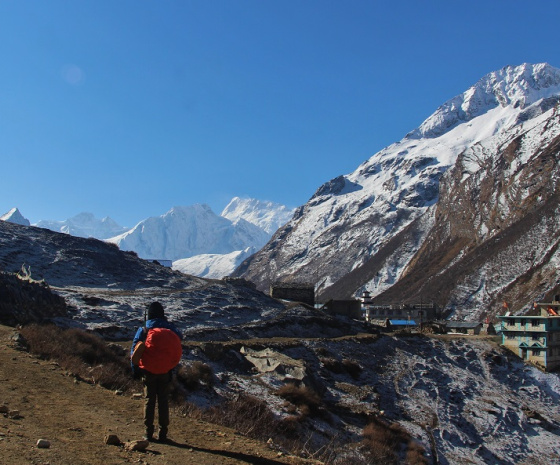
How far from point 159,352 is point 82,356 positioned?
1114 cm

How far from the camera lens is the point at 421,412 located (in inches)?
1384

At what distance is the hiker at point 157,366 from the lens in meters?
10.1

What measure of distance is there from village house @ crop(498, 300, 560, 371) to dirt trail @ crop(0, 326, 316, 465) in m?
56.8

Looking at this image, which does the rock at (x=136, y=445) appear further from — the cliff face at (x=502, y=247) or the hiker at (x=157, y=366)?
the cliff face at (x=502, y=247)

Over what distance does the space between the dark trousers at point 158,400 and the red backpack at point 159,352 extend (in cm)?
19

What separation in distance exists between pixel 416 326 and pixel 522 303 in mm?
41632

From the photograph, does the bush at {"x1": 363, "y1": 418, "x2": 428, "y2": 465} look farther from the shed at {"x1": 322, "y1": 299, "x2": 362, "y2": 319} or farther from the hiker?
the shed at {"x1": 322, "y1": 299, "x2": 362, "y2": 319}

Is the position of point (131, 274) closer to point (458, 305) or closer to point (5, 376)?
point (5, 376)

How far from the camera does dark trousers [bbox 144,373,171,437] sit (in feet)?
32.9

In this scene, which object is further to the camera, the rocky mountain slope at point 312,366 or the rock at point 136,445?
the rocky mountain slope at point 312,366

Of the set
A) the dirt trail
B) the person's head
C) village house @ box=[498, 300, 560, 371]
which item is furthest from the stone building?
the person's head

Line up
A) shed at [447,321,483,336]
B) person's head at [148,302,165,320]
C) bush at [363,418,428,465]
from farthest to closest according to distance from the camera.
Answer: shed at [447,321,483,336]
bush at [363,418,428,465]
person's head at [148,302,165,320]

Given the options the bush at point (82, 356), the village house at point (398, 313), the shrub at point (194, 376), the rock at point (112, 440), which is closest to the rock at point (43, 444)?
the rock at point (112, 440)

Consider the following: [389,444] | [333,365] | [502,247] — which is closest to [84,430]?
[389,444]
